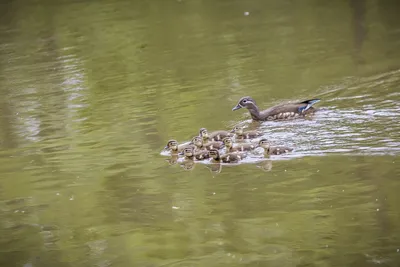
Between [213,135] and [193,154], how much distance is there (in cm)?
36

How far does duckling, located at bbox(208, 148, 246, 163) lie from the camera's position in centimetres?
610

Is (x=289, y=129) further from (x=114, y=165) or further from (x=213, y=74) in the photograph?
(x=213, y=74)

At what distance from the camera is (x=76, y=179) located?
5.99 m

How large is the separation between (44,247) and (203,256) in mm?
1077

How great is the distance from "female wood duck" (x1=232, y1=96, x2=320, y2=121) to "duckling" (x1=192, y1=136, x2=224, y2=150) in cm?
88

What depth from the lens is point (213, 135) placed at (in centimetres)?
652

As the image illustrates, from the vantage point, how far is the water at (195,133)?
15.4 feet

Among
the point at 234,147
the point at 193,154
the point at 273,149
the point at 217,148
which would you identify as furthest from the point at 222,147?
the point at 273,149

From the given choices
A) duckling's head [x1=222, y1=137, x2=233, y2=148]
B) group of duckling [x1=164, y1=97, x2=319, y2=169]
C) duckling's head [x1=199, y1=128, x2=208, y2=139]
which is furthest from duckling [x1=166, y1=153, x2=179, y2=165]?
duckling's head [x1=222, y1=137, x2=233, y2=148]

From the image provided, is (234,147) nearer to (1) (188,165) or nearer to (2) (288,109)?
(1) (188,165)

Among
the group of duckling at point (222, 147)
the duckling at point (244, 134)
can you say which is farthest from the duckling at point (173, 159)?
the duckling at point (244, 134)

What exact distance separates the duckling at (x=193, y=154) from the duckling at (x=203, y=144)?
0.20ft

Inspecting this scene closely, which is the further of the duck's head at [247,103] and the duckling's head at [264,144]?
the duck's head at [247,103]

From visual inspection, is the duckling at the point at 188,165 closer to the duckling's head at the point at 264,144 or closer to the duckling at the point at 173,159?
the duckling at the point at 173,159
